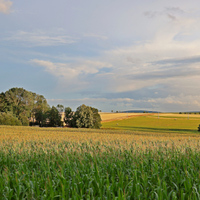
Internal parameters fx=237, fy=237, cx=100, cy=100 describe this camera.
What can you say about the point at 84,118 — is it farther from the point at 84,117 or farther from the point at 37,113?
the point at 37,113

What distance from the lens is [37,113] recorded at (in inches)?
3164

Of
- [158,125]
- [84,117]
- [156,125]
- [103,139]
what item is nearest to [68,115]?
[84,117]

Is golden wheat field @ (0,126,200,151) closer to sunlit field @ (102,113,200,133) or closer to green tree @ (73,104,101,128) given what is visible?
green tree @ (73,104,101,128)

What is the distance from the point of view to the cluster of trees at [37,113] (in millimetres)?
59125

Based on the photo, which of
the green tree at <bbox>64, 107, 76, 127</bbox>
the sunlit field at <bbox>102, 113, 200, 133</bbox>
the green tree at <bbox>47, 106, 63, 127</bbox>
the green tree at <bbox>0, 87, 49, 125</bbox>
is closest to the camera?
the green tree at <bbox>64, 107, 76, 127</bbox>

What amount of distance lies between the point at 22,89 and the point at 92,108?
1191 inches

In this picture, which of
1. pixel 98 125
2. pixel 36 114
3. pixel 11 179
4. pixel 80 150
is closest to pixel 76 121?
pixel 98 125

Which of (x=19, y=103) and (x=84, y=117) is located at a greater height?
(x=19, y=103)

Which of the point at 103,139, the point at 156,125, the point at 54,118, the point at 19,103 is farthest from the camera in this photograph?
the point at 156,125

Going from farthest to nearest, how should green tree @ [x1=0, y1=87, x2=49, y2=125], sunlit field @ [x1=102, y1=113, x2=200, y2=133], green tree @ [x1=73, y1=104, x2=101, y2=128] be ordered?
1. green tree @ [x1=0, y1=87, x2=49, y2=125]
2. sunlit field @ [x1=102, y1=113, x2=200, y2=133]
3. green tree @ [x1=73, y1=104, x2=101, y2=128]

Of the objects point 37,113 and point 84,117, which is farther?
point 37,113

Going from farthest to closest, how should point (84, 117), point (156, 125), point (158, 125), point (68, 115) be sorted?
point (158, 125) → point (156, 125) → point (68, 115) → point (84, 117)

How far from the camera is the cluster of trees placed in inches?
2328

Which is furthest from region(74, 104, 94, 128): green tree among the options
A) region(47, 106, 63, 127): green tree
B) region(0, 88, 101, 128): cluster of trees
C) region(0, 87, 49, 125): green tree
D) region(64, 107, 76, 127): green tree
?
region(0, 87, 49, 125): green tree
